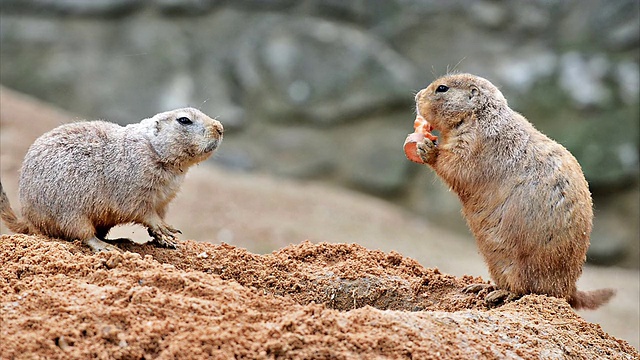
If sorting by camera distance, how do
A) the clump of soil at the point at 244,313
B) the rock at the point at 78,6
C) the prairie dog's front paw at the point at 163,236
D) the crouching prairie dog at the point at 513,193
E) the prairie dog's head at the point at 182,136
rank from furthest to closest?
the rock at the point at 78,6 < the prairie dog's head at the point at 182,136 < the prairie dog's front paw at the point at 163,236 < the crouching prairie dog at the point at 513,193 < the clump of soil at the point at 244,313

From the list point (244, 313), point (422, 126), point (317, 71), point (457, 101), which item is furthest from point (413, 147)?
point (317, 71)

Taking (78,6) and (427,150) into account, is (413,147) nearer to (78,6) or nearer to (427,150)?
(427,150)

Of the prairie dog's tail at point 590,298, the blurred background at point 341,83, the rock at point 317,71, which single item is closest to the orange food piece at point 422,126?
the prairie dog's tail at point 590,298

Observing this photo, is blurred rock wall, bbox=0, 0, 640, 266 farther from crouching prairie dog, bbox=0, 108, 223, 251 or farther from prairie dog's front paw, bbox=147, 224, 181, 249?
prairie dog's front paw, bbox=147, 224, 181, 249

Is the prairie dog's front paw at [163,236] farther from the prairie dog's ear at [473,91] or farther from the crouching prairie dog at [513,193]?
the prairie dog's ear at [473,91]

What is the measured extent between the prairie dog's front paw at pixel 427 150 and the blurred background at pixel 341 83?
604cm

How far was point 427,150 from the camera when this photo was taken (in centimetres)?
507

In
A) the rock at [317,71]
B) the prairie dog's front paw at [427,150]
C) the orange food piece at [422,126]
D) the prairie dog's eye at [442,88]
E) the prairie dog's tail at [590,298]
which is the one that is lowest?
the prairie dog's tail at [590,298]

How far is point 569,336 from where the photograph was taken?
166 inches

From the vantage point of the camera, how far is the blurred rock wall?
12.2m

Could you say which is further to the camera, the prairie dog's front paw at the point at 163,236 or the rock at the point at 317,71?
the rock at the point at 317,71

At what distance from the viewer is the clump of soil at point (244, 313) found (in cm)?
337

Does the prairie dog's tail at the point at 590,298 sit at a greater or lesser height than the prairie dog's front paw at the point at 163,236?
greater

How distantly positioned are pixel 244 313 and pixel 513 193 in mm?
1939
